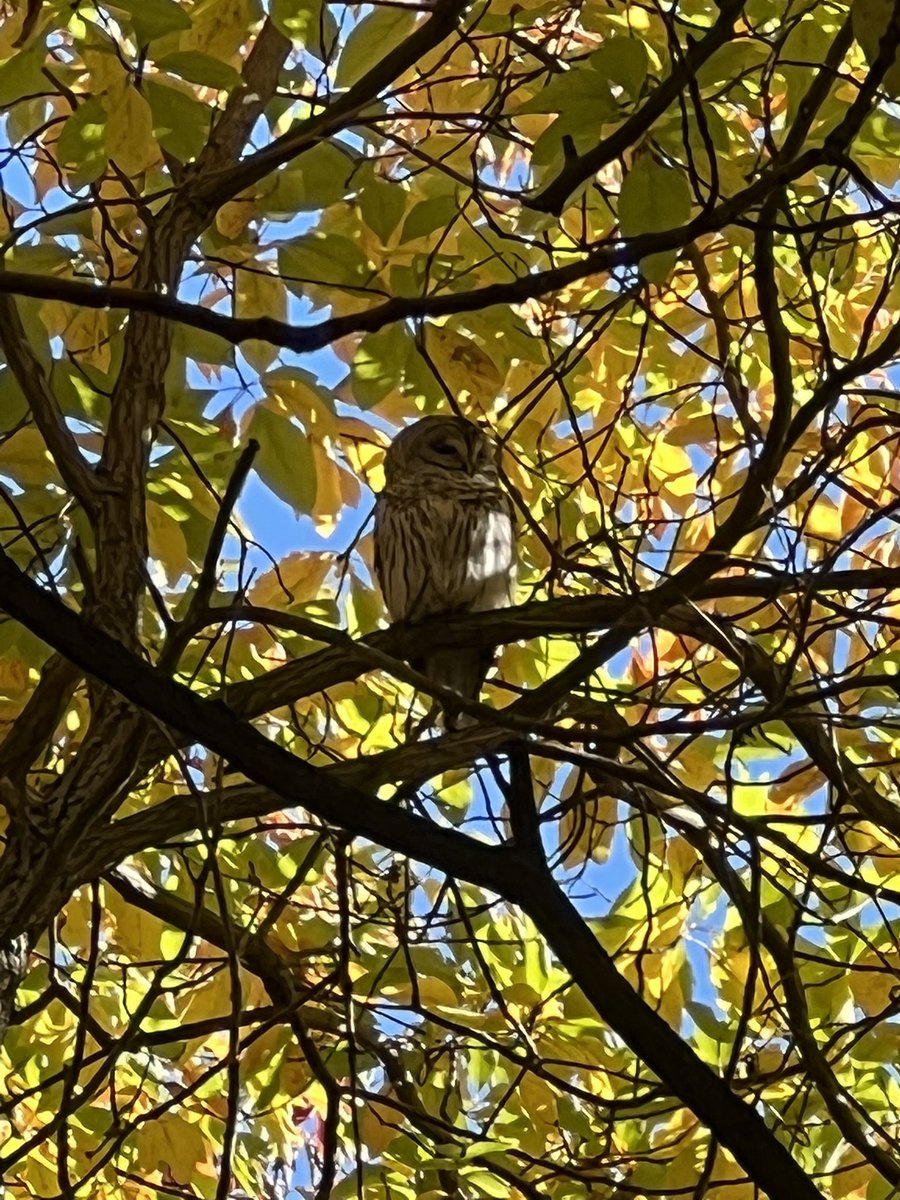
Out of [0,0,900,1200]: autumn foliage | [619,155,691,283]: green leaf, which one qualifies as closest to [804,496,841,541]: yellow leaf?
[0,0,900,1200]: autumn foliage

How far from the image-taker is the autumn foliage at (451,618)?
154 centimetres

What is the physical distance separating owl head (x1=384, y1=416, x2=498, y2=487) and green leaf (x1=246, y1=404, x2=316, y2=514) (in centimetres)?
116

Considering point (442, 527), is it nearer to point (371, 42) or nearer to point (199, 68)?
point (371, 42)

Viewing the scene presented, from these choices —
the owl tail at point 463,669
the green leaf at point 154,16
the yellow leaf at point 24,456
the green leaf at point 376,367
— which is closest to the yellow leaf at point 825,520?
the owl tail at point 463,669

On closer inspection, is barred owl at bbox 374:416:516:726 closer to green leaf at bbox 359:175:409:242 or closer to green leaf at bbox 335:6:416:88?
green leaf at bbox 359:175:409:242

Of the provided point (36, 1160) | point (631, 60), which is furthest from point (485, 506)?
point (631, 60)

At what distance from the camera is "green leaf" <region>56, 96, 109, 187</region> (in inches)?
63.3

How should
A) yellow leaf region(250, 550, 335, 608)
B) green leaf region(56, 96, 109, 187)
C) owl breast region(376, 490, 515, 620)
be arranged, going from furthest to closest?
owl breast region(376, 490, 515, 620) < yellow leaf region(250, 550, 335, 608) < green leaf region(56, 96, 109, 187)

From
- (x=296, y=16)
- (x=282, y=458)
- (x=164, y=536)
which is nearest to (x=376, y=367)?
(x=282, y=458)

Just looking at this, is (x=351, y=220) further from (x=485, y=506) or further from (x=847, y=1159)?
Result: (x=847, y=1159)

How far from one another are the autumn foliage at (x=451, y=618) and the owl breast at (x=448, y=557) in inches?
5.0

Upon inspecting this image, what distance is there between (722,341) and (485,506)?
124 cm

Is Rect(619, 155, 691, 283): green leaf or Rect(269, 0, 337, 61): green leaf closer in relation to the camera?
Rect(619, 155, 691, 283): green leaf

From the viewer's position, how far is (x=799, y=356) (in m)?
2.85
